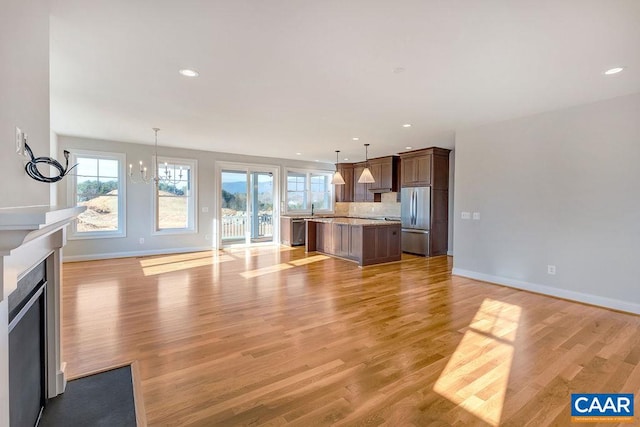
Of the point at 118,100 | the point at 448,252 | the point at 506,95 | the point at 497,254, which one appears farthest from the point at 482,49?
the point at 448,252

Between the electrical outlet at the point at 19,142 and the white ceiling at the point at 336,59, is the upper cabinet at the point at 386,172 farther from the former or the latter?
the electrical outlet at the point at 19,142

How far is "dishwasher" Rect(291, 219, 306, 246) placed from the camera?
336 inches

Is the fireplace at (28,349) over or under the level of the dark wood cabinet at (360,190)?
under

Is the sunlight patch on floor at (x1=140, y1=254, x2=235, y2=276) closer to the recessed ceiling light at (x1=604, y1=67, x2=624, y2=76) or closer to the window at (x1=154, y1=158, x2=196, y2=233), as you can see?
the window at (x1=154, y1=158, x2=196, y2=233)

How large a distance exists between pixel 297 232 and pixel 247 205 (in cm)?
157

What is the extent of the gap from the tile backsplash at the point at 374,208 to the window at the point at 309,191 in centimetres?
47

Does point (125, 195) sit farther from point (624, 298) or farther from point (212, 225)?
point (624, 298)

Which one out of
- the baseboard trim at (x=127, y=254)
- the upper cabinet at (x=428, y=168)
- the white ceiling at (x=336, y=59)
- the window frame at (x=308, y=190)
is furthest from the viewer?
the window frame at (x=308, y=190)

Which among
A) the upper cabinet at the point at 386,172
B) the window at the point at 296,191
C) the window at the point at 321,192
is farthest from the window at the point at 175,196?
the upper cabinet at the point at 386,172

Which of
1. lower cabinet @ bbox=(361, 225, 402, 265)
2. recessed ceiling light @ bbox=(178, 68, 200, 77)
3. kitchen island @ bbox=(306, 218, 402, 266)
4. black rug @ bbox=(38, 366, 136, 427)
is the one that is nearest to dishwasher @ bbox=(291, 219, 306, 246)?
kitchen island @ bbox=(306, 218, 402, 266)

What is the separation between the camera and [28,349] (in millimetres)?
1625

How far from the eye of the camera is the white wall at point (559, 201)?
362cm

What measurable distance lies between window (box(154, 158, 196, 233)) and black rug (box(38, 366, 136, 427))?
540 cm

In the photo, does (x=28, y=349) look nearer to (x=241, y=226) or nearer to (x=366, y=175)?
(x=366, y=175)
